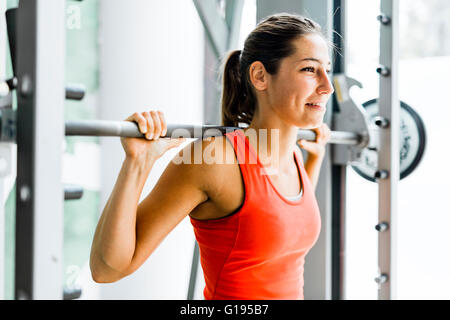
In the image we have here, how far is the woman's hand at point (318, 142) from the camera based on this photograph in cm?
143

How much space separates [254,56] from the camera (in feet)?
3.75

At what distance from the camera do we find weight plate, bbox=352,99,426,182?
1.70 meters

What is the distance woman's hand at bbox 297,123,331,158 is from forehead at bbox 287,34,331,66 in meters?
0.34

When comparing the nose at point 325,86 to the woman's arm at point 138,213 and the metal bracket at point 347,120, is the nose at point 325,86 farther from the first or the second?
the metal bracket at point 347,120

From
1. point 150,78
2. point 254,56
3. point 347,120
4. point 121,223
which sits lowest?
point 121,223

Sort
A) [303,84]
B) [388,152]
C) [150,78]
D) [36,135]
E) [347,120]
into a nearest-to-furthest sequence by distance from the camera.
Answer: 1. [36,135]
2. [303,84]
3. [388,152]
4. [347,120]
5. [150,78]

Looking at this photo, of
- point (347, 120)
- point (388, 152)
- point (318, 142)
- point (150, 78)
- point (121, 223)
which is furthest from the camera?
point (150, 78)

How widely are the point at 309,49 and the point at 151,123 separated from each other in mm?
468

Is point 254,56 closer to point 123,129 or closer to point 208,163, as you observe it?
point 208,163

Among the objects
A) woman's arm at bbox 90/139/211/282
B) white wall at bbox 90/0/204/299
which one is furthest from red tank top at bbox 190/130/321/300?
white wall at bbox 90/0/204/299

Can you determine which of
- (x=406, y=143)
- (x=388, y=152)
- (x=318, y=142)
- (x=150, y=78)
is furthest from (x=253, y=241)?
(x=150, y=78)

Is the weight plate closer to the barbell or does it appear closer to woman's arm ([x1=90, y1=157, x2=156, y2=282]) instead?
the barbell
